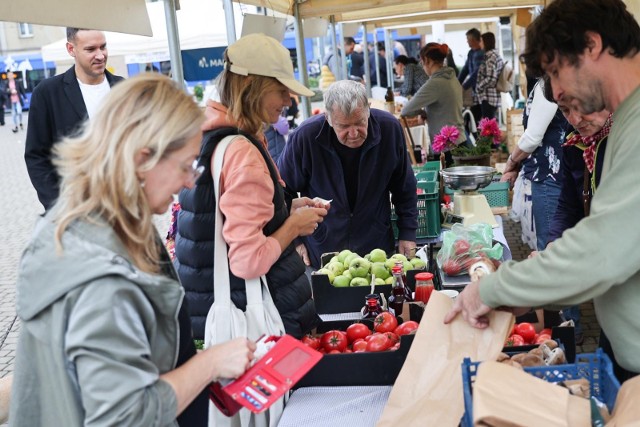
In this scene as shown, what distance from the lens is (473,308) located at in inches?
77.3

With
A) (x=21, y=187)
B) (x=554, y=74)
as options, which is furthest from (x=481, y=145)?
(x=21, y=187)

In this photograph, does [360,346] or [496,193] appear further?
[496,193]

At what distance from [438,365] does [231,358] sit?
63 centimetres

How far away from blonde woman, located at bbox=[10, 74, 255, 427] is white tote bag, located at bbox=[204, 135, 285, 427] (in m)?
0.99

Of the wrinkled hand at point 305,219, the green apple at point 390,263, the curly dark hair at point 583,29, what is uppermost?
the curly dark hair at point 583,29

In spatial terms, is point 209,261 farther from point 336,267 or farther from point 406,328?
point 336,267

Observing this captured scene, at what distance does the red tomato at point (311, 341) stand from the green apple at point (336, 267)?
0.73 meters

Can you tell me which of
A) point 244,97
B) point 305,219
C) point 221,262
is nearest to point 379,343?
point 305,219

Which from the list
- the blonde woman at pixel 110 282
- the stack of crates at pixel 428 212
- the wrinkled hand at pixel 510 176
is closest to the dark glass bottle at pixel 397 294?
the stack of crates at pixel 428 212

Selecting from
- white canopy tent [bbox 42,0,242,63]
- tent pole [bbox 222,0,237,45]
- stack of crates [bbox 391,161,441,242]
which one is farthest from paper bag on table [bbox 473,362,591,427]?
white canopy tent [bbox 42,0,242,63]

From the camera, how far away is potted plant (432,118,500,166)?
7055 mm

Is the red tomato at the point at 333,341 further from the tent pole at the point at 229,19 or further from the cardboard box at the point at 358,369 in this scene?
the tent pole at the point at 229,19

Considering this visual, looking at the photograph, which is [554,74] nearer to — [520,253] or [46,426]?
[46,426]

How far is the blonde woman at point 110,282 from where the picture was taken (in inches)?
56.9
